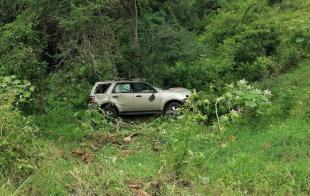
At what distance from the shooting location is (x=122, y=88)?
1984 cm

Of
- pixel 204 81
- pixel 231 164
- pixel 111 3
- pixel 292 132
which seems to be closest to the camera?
pixel 231 164

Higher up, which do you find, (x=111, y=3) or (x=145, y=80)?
(x=111, y=3)

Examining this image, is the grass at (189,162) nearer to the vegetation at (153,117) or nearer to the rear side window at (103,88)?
the vegetation at (153,117)

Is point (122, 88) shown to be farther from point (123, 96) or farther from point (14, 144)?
point (14, 144)

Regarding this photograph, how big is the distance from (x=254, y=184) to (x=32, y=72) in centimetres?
947

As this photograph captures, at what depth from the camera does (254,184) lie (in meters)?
9.09

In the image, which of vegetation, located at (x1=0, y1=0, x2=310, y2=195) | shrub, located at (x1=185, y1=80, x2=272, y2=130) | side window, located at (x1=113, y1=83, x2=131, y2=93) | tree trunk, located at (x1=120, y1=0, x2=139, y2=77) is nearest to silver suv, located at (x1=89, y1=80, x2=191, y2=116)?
side window, located at (x1=113, y1=83, x2=131, y2=93)

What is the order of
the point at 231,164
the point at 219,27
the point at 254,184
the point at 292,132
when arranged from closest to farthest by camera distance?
the point at 254,184 → the point at 231,164 → the point at 292,132 → the point at 219,27

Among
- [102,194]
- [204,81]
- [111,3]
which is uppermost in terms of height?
[111,3]

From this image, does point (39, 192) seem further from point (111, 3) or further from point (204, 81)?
point (204, 81)

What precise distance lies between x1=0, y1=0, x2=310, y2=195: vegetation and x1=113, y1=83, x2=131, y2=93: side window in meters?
0.79

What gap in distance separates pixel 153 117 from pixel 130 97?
1.11 metres

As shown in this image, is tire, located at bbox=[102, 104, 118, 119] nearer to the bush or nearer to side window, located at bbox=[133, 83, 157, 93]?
side window, located at bbox=[133, 83, 157, 93]

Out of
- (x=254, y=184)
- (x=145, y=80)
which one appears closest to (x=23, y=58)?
(x=145, y=80)
